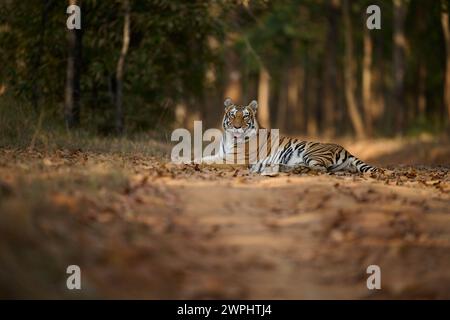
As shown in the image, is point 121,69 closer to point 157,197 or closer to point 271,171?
point 271,171

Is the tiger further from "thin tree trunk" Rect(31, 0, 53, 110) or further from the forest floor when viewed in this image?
"thin tree trunk" Rect(31, 0, 53, 110)

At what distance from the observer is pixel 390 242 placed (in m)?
6.62

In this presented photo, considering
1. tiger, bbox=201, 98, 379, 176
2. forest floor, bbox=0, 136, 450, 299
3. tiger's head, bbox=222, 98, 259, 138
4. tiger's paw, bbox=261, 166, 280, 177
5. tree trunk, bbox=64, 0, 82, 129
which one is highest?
tree trunk, bbox=64, 0, 82, 129

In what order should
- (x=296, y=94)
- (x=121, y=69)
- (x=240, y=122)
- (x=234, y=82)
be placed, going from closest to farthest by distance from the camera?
1. (x=240, y=122)
2. (x=121, y=69)
3. (x=234, y=82)
4. (x=296, y=94)

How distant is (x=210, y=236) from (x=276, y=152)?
5.36 metres

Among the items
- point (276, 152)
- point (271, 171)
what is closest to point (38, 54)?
point (276, 152)

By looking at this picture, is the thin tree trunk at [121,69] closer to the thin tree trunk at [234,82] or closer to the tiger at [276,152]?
the tiger at [276,152]

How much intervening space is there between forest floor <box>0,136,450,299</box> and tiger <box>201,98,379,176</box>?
1.93 m

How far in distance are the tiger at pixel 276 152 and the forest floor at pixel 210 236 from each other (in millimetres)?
1932

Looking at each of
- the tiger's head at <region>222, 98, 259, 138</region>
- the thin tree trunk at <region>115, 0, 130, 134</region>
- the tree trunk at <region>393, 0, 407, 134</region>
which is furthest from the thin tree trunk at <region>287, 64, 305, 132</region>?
the tiger's head at <region>222, 98, 259, 138</region>

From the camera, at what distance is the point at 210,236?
6250 mm

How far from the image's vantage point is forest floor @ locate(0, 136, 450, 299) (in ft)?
17.2

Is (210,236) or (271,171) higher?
(271,171)

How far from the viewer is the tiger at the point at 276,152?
420 inches
